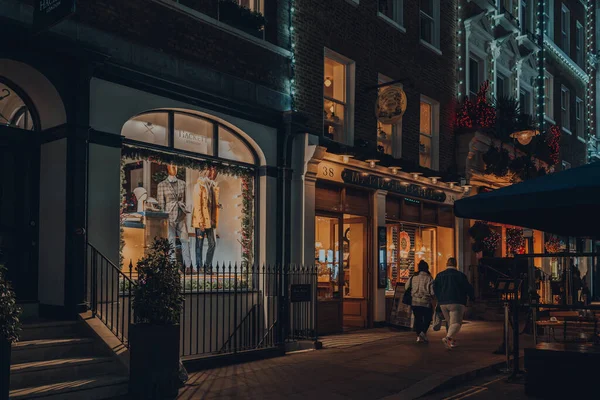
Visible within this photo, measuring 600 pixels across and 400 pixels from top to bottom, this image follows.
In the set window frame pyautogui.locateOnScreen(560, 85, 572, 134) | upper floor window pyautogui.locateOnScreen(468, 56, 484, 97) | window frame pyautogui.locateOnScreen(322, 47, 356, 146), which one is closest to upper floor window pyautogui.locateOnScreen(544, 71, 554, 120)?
window frame pyautogui.locateOnScreen(560, 85, 572, 134)

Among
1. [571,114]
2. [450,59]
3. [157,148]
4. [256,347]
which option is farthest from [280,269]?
[571,114]

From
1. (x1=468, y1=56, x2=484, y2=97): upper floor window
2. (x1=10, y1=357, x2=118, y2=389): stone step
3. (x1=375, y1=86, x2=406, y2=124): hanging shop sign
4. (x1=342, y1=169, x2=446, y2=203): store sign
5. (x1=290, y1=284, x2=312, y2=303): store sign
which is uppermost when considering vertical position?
(x1=468, y1=56, x2=484, y2=97): upper floor window

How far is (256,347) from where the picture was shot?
36.9ft

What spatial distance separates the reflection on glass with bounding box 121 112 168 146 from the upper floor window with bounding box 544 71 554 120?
63.7ft

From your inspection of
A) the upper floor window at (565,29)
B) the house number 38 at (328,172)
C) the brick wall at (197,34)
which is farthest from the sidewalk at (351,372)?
the upper floor window at (565,29)

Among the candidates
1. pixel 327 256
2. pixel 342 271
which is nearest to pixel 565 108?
pixel 342 271

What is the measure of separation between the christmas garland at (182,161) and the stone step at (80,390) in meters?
3.81

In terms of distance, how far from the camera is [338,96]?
1548cm

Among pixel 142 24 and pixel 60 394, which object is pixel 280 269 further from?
pixel 60 394

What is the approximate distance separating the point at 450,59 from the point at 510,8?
5603 mm

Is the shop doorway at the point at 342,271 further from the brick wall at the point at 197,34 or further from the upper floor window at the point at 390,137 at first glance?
the brick wall at the point at 197,34

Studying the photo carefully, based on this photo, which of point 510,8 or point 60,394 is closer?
point 60,394

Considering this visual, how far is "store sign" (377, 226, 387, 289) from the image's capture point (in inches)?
627

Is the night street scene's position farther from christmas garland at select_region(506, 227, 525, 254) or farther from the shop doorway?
christmas garland at select_region(506, 227, 525, 254)
